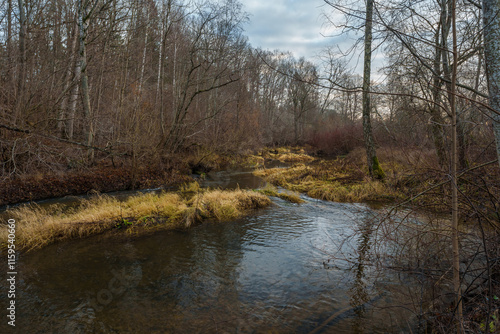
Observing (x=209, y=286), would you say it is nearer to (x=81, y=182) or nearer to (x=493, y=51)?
(x=493, y=51)

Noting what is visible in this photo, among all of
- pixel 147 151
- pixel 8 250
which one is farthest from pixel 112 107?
pixel 8 250

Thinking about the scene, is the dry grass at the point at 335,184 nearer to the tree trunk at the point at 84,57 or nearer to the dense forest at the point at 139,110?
the dense forest at the point at 139,110

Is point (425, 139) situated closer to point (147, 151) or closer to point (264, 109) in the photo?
point (147, 151)

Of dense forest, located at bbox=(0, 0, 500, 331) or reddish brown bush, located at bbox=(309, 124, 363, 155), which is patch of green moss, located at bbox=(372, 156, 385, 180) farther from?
reddish brown bush, located at bbox=(309, 124, 363, 155)

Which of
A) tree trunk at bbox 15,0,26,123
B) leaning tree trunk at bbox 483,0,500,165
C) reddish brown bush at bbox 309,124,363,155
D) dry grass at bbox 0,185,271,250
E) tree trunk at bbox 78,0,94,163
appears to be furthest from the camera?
reddish brown bush at bbox 309,124,363,155

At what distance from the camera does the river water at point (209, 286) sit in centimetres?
347

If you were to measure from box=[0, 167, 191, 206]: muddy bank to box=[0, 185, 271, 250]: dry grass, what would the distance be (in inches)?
39.3

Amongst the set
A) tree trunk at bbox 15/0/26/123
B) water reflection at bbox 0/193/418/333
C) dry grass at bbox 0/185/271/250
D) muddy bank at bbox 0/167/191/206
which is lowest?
water reflection at bbox 0/193/418/333

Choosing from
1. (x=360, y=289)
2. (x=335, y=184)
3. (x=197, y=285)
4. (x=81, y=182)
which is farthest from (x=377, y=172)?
(x=81, y=182)

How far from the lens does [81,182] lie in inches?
419

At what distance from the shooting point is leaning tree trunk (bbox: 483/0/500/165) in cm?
241

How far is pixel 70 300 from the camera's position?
13.0ft

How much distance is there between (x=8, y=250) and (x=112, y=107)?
9.11 m

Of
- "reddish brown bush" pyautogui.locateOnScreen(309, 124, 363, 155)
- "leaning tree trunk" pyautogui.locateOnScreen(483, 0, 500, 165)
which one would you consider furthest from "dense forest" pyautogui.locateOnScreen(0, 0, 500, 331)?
"reddish brown bush" pyautogui.locateOnScreen(309, 124, 363, 155)
